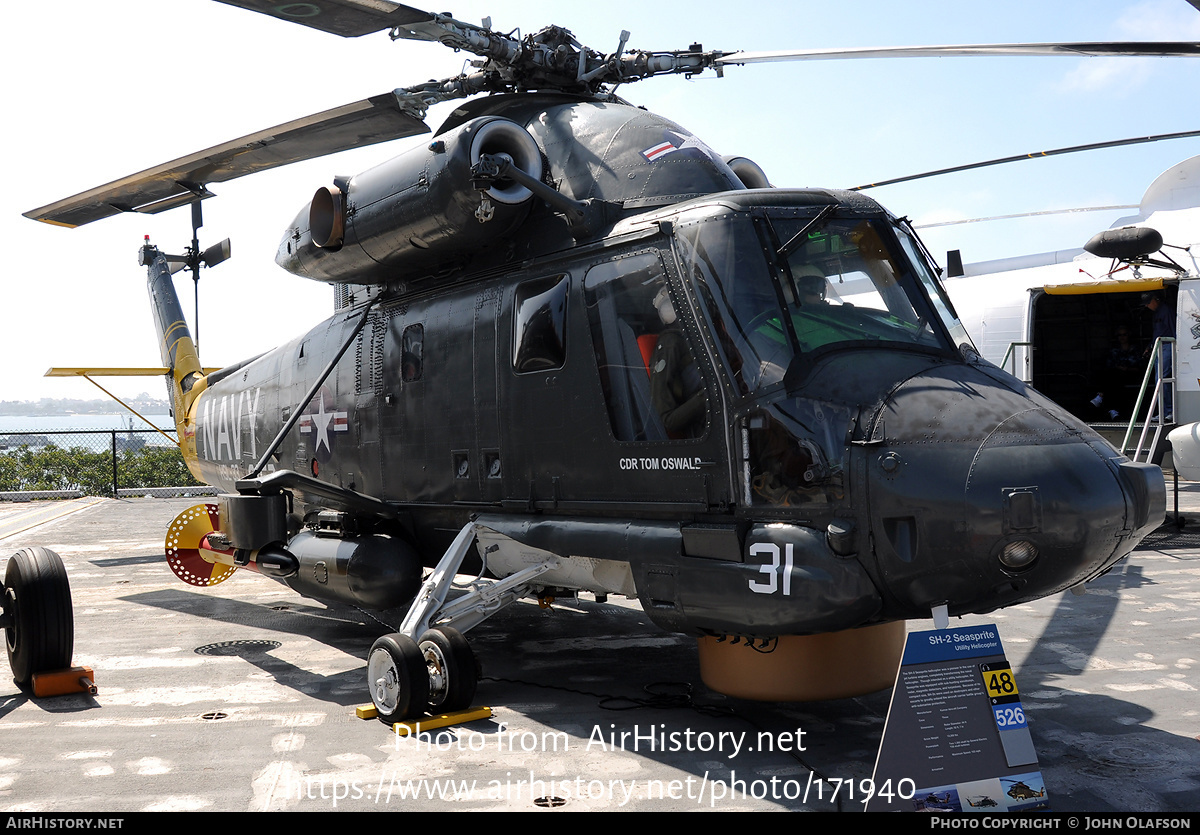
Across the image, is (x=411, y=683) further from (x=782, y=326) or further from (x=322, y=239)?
(x=322, y=239)

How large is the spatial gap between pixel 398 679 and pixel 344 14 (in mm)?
3784

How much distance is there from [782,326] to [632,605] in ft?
16.4

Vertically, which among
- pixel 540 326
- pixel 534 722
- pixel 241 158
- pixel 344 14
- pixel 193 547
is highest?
pixel 344 14

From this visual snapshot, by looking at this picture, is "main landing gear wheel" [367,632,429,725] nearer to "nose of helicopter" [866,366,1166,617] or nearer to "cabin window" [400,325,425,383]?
"cabin window" [400,325,425,383]

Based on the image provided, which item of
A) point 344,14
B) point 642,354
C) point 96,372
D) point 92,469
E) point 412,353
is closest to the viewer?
point 642,354

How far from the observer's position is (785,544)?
4453 millimetres

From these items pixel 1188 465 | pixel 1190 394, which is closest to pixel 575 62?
pixel 1188 465

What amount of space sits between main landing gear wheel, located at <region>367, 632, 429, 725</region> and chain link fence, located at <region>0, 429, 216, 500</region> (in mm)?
19601

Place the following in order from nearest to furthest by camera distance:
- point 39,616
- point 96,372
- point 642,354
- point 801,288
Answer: point 801,288, point 642,354, point 39,616, point 96,372

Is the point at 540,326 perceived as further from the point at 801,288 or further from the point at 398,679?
the point at 398,679

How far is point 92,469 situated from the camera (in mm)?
25047

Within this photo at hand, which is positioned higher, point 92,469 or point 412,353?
point 412,353

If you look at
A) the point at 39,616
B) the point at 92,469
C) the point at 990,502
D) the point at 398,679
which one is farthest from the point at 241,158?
the point at 92,469

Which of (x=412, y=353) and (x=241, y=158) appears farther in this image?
(x=241, y=158)
